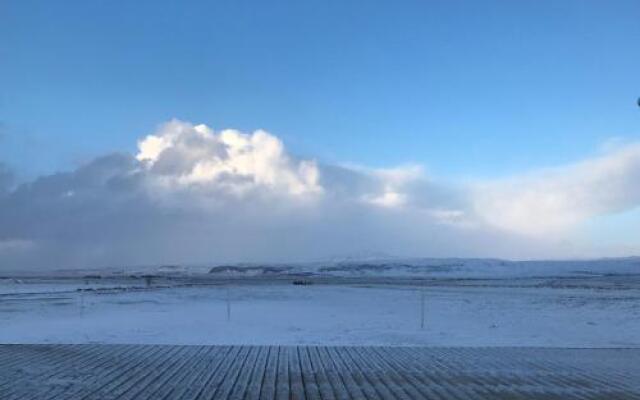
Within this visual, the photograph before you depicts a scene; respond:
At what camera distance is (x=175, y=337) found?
62.8ft

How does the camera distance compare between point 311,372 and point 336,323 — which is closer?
point 311,372

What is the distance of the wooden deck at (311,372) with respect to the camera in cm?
996

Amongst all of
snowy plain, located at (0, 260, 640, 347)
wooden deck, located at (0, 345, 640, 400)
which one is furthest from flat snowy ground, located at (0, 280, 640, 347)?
wooden deck, located at (0, 345, 640, 400)

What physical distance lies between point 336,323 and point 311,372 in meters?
11.6

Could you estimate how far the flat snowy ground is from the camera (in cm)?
1897

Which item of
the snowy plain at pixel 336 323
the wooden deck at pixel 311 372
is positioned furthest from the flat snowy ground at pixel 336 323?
the wooden deck at pixel 311 372

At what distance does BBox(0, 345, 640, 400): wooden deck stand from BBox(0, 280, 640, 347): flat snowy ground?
3.25 meters

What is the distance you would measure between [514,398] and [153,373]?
5978mm

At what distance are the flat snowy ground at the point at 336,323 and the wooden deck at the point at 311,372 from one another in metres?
3.25

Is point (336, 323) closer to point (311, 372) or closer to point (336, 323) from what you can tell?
point (336, 323)

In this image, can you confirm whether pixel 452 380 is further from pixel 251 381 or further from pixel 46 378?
pixel 46 378

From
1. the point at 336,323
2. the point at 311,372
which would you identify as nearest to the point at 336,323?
the point at 336,323

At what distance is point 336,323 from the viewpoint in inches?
915

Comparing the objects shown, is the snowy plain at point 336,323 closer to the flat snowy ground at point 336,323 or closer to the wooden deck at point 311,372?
the flat snowy ground at point 336,323
